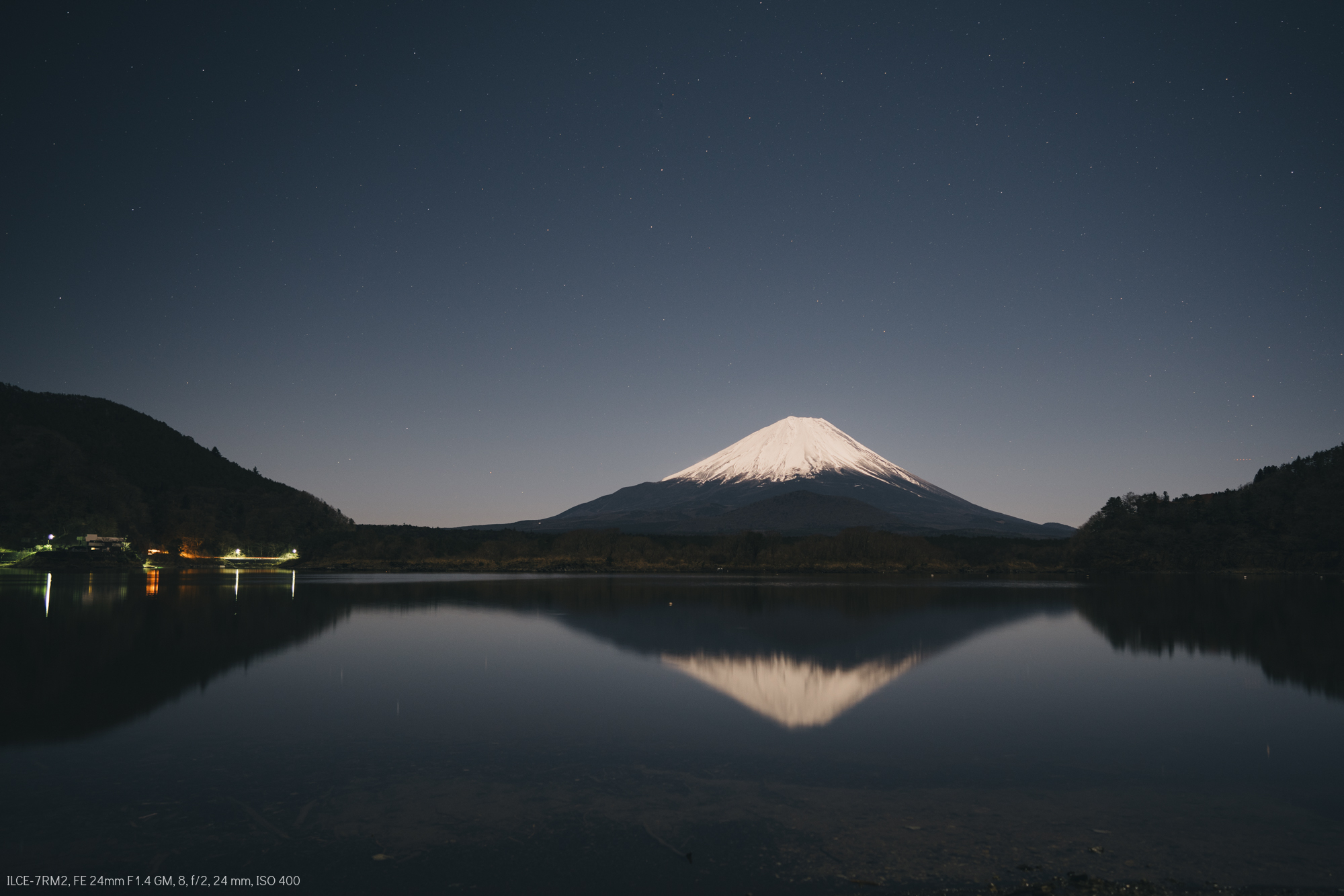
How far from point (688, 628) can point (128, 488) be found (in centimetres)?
10815

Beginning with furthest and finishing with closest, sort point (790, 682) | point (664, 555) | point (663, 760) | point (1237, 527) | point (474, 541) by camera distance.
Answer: point (474, 541) < point (664, 555) < point (1237, 527) < point (790, 682) < point (663, 760)

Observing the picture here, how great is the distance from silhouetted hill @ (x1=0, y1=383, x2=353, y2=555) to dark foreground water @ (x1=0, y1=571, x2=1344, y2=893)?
8375 centimetres

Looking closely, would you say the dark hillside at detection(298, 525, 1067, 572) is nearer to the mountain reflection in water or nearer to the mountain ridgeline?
the mountain ridgeline

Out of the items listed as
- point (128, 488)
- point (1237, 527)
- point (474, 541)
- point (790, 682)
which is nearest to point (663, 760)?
point (790, 682)

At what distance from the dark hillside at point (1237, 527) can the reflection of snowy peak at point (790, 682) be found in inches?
3792

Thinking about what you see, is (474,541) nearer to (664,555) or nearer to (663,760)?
(664,555)

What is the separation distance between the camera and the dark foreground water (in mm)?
7465

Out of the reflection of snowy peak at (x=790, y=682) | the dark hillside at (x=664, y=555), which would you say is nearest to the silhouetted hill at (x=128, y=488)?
the dark hillside at (x=664, y=555)

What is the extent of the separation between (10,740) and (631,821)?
10.0 metres

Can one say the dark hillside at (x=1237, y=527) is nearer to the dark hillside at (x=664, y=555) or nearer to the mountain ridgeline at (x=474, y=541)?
the mountain ridgeline at (x=474, y=541)

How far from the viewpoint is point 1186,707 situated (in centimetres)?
1540

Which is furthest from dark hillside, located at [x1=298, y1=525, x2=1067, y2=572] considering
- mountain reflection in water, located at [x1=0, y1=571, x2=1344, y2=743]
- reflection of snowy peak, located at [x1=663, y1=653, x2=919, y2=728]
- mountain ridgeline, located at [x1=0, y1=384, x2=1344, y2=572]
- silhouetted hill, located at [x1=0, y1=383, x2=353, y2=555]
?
reflection of snowy peak, located at [x1=663, y1=653, x2=919, y2=728]

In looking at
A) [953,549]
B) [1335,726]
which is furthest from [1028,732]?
[953,549]

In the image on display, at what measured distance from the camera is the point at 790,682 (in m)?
17.5
